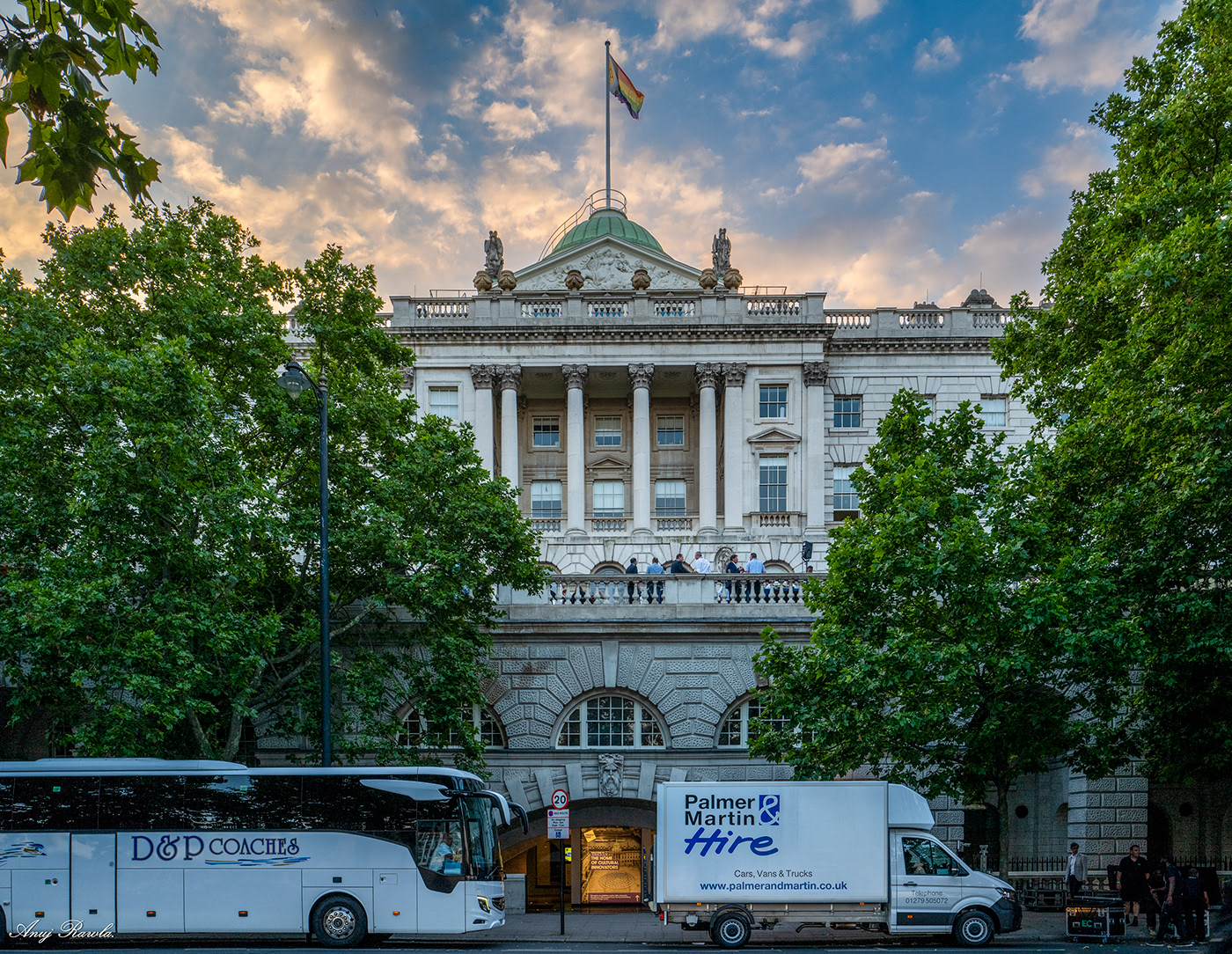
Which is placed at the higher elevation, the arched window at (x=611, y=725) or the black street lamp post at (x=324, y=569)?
the black street lamp post at (x=324, y=569)

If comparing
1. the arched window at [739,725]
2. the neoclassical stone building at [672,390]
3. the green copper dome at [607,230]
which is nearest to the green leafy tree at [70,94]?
the arched window at [739,725]

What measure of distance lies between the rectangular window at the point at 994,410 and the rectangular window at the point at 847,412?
5.53 meters

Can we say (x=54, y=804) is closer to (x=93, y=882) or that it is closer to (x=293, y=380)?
(x=93, y=882)

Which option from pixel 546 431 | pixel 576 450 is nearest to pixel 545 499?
pixel 576 450

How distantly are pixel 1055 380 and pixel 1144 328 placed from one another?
4910mm

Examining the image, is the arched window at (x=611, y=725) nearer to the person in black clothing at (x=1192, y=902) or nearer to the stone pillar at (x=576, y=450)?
the person in black clothing at (x=1192, y=902)

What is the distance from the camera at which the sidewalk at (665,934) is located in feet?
59.3

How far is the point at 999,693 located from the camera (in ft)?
63.6

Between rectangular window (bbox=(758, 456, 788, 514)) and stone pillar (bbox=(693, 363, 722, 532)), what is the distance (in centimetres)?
210

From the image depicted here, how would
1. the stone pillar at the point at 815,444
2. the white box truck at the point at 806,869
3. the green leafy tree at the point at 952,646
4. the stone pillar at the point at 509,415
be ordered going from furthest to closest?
the stone pillar at the point at 509,415 < the stone pillar at the point at 815,444 < the green leafy tree at the point at 952,646 < the white box truck at the point at 806,869

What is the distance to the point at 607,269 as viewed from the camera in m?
47.4

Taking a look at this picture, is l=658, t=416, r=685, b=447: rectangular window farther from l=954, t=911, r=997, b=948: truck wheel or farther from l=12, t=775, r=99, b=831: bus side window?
l=12, t=775, r=99, b=831: bus side window

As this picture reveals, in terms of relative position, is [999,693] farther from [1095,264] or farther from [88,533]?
[88,533]

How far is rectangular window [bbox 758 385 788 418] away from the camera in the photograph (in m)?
44.4
